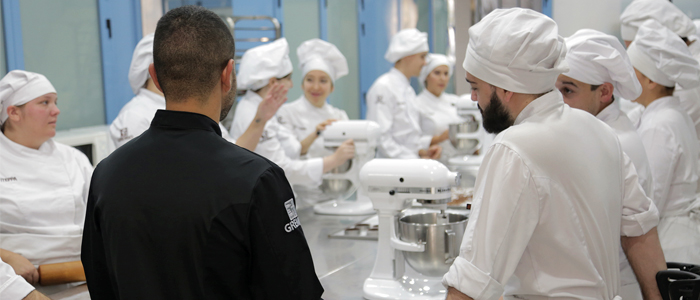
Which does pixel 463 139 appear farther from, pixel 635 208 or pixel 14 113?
pixel 14 113

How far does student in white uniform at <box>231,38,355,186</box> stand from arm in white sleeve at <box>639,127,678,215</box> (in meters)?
1.31

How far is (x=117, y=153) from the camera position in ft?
3.33

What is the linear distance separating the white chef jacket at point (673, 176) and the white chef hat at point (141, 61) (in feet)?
6.37

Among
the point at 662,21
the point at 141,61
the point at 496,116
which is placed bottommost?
the point at 496,116

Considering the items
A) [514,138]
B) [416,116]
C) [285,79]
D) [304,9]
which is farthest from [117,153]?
[304,9]

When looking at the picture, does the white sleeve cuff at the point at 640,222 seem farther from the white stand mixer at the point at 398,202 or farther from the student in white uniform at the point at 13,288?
the student in white uniform at the point at 13,288

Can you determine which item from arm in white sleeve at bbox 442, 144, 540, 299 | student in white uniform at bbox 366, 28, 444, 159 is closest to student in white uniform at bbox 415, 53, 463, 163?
student in white uniform at bbox 366, 28, 444, 159

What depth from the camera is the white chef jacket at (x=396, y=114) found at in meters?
4.23

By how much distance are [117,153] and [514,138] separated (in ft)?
2.58

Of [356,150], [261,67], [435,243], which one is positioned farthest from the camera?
[261,67]

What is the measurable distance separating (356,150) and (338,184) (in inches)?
8.4

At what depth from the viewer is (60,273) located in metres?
1.81

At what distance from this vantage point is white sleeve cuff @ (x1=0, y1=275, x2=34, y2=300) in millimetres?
1539

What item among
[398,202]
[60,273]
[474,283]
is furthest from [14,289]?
[474,283]
